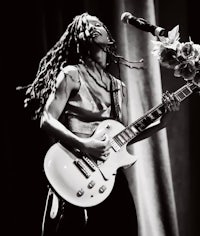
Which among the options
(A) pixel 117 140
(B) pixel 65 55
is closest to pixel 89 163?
(A) pixel 117 140

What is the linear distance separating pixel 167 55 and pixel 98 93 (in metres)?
0.28

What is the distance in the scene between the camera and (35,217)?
1.91 m

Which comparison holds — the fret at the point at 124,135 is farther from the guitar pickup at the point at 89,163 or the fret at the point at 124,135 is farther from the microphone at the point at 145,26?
the microphone at the point at 145,26

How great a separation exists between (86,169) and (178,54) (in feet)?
1.69

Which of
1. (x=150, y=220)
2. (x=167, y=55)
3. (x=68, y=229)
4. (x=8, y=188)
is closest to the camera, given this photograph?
(x=68, y=229)

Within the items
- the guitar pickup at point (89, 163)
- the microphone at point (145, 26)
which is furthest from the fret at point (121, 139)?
the microphone at point (145, 26)

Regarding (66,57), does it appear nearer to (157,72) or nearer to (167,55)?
(167,55)

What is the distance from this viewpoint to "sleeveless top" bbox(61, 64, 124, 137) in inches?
61.1

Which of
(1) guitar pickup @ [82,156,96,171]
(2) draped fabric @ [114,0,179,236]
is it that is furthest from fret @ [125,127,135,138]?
(2) draped fabric @ [114,0,179,236]

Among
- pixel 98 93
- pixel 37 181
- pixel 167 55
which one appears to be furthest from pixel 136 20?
pixel 37 181

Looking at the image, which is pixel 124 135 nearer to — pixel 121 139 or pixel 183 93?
pixel 121 139

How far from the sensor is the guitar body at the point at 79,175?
1442 millimetres

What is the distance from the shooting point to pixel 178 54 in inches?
62.1

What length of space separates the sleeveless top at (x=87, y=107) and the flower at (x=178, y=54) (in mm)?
234
